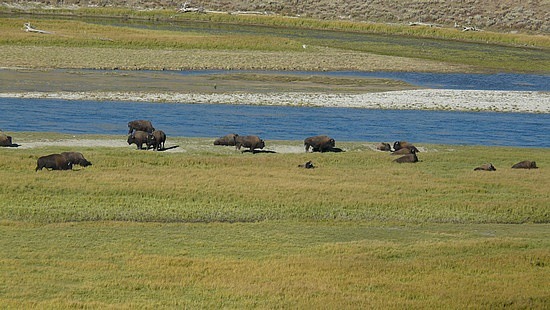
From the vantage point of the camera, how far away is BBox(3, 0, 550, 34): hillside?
10962 centimetres

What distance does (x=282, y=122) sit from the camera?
41.8 meters

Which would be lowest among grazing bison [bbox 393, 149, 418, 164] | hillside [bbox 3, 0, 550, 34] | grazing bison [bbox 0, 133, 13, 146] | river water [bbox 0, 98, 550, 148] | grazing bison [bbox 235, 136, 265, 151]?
hillside [bbox 3, 0, 550, 34]

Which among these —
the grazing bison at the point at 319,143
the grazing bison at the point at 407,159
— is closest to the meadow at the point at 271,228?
the grazing bison at the point at 407,159

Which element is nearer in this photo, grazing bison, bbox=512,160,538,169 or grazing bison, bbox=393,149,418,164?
grazing bison, bbox=512,160,538,169

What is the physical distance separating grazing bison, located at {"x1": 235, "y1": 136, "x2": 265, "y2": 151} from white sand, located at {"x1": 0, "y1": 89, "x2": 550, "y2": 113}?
14.6 meters

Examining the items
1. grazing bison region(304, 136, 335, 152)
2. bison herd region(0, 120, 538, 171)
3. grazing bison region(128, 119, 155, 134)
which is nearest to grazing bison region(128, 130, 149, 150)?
bison herd region(0, 120, 538, 171)

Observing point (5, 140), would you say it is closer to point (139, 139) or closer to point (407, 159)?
point (139, 139)

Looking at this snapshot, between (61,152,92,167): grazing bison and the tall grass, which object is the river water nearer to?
the tall grass

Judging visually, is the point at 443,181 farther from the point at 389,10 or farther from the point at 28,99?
the point at 389,10

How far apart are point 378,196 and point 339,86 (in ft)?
100

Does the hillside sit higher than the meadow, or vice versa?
the meadow

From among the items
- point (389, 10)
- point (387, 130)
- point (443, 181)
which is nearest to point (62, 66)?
point (387, 130)

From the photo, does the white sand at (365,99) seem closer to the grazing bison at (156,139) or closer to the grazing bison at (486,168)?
the grazing bison at (156,139)

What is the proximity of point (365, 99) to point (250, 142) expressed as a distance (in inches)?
712
